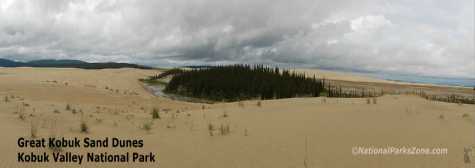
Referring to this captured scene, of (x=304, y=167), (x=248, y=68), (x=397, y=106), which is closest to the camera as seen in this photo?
(x=304, y=167)

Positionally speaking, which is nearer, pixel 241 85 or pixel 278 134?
pixel 278 134

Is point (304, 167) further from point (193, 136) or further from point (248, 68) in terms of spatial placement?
point (248, 68)

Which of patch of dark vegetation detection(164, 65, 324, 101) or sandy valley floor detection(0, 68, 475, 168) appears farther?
patch of dark vegetation detection(164, 65, 324, 101)

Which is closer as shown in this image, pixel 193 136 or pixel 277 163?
pixel 277 163

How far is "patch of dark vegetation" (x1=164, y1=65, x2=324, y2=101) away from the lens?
38.0 meters

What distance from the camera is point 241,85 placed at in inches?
1570

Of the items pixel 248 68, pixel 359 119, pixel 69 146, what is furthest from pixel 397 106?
pixel 248 68

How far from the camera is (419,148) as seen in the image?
Answer: 690cm

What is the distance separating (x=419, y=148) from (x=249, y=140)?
9.96ft

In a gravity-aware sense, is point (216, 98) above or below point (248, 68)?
below

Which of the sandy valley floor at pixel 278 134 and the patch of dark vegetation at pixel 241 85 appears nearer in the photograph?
the sandy valley floor at pixel 278 134

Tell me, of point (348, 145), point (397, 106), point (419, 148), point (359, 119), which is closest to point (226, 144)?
point (348, 145)

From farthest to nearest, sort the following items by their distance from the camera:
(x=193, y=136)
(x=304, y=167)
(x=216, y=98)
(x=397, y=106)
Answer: (x=216, y=98)
(x=397, y=106)
(x=193, y=136)
(x=304, y=167)

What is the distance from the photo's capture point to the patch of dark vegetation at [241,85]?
38.0 metres
